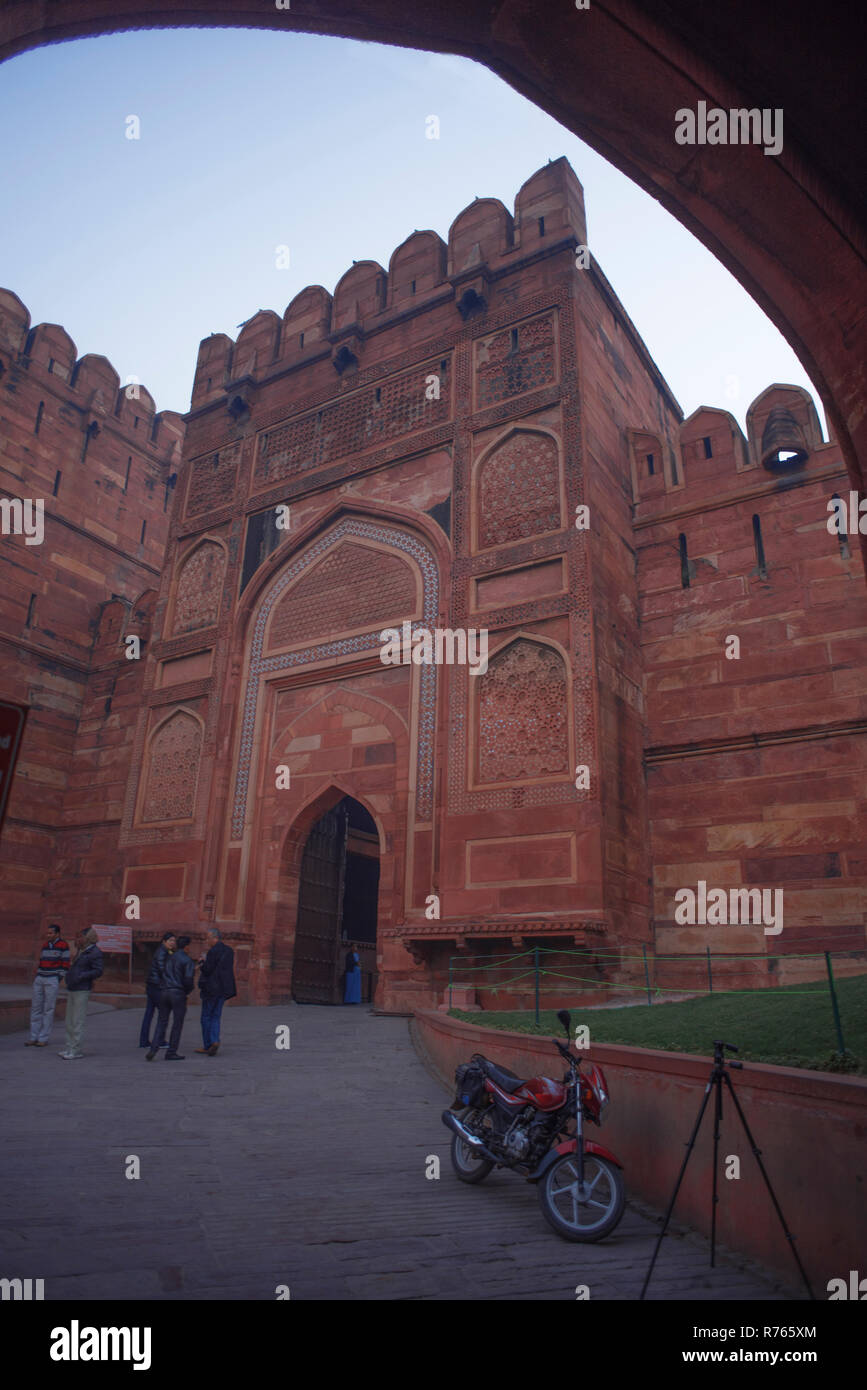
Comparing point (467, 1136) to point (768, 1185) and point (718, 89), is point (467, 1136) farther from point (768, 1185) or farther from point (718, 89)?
point (718, 89)

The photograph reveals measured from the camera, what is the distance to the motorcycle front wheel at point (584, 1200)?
348cm

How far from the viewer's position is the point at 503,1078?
4371 mm

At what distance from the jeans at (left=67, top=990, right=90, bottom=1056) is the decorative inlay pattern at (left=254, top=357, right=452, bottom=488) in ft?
29.1

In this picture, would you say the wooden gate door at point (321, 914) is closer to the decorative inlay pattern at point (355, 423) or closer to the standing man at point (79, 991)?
the standing man at point (79, 991)

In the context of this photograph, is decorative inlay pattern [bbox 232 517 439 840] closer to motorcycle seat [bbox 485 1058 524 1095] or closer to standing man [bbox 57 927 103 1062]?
standing man [bbox 57 927 103 1062]

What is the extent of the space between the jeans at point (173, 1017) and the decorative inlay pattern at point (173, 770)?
5.75m

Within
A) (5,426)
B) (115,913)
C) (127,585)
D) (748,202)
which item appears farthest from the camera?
(127,585)

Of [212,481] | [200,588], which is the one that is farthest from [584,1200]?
[212,481]

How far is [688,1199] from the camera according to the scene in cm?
371

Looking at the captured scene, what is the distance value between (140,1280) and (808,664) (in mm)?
9401

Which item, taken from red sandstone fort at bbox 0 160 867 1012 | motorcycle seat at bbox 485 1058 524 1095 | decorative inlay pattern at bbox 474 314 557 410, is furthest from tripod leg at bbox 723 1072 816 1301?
decorative inlay pattern at bbox 474 314 557 410

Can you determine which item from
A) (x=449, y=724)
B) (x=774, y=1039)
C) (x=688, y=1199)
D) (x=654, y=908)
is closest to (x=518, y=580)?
(x=449, y=724)

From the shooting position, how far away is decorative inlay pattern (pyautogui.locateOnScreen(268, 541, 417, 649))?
12492 mm

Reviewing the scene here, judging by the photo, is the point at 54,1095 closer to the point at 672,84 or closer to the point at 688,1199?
the point at 688,1199
